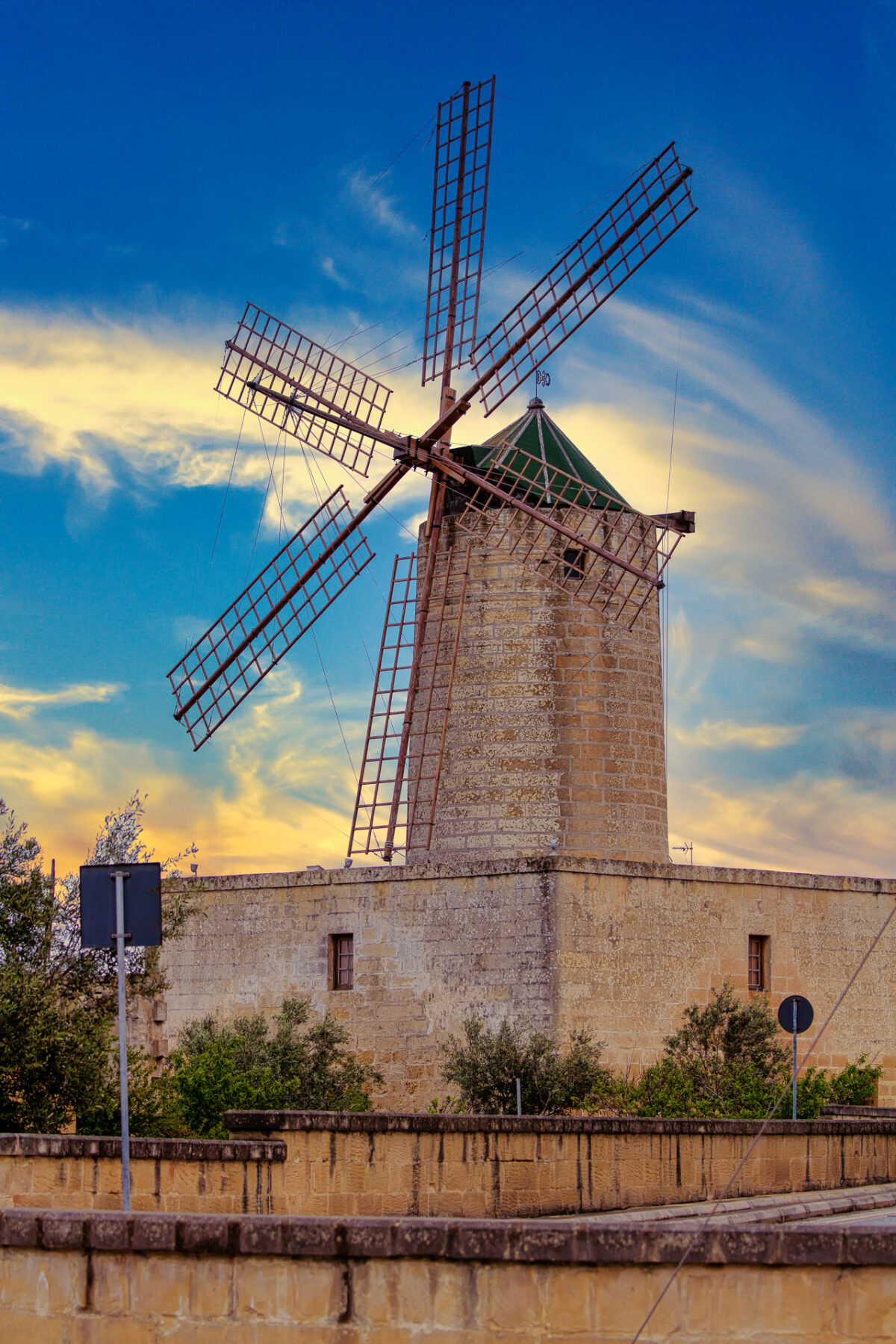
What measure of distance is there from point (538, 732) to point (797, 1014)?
18.3 ft

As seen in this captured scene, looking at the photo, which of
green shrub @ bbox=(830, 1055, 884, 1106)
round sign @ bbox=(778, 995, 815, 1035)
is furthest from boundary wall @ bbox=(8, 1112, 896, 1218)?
green shrub @ bbox=(830, 1055, 884, 1106)

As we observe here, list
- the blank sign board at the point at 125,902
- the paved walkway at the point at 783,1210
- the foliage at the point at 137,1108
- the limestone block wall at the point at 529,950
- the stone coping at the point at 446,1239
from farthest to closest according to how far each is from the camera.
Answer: the limestone block wall at the point at 529,950
the foliage at the point at 137,1108
the paved walkway at the point at 783,1210
the blank sign board at the point at 125,902
the stone coping at the point at 446,1239

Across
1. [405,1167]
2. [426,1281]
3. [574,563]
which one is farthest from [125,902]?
[574,563]

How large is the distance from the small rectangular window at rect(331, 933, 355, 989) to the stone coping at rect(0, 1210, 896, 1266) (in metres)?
13.3

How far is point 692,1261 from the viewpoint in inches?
250

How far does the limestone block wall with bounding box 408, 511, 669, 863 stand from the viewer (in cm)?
2167

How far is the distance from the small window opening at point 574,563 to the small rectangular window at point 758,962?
4972mm

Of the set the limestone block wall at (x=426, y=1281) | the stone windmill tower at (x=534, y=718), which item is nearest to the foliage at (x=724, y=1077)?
the stone windmill tower at (x=534, y=718)

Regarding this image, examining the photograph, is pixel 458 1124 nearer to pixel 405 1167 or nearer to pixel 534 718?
pixel 405 1167

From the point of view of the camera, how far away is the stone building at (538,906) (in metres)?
18.9

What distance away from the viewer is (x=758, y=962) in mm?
20484

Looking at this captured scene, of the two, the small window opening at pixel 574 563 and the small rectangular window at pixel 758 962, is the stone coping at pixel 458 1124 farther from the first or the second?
the small window opening at pixel 574 563

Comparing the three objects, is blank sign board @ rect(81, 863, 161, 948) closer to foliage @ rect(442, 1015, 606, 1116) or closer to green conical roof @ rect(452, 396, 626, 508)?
foliage @ rect(442, 1015, 606, 1116)

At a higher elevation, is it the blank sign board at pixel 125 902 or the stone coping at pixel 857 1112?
the blank sign board at pixel 125 902
